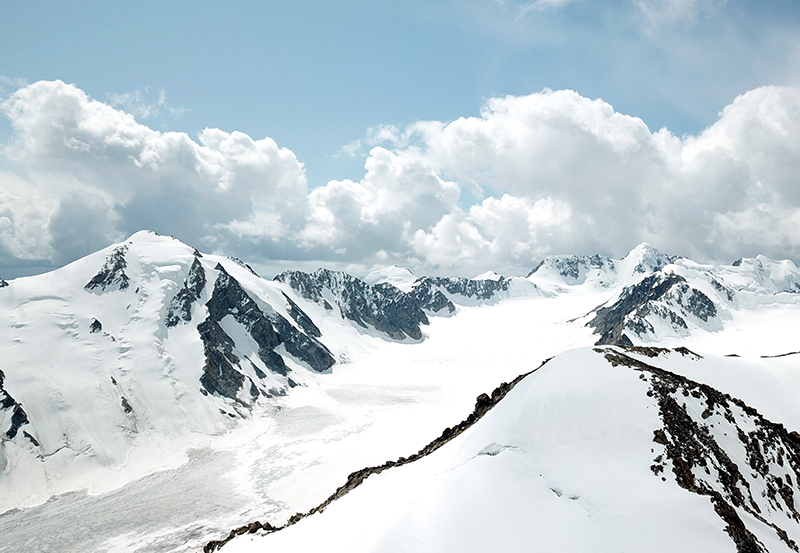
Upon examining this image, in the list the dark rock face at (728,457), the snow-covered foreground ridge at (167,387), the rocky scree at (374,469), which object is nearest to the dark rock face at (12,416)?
the snow-covered foreground ridge at (167,387)

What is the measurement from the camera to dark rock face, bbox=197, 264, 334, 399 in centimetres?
11550

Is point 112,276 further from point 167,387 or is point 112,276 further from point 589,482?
point 589,482

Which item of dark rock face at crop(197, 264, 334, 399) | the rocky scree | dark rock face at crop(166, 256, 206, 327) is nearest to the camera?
the rocky scree

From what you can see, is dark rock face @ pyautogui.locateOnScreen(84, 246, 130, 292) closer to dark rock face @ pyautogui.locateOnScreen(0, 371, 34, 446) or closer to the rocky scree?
dark rock face @ pyautogui.locateOnScreen(0, 371, 34, 446)

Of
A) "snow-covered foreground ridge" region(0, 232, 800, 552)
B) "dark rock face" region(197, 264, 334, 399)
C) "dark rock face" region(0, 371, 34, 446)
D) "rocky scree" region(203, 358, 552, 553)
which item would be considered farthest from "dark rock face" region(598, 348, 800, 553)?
"dark rock face" region(197, 264, 334, 399)

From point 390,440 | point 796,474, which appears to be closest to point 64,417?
point 390,440

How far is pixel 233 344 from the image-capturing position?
138875 millimetres

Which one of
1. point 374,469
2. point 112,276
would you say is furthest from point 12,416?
point 374,469

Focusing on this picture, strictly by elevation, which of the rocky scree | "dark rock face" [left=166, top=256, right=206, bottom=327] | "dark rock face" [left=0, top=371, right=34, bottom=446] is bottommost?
the rocky scree

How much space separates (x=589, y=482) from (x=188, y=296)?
140580 millimetres

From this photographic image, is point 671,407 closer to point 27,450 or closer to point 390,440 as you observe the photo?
point 390,440

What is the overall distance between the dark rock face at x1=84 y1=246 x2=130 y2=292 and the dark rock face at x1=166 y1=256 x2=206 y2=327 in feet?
54.6

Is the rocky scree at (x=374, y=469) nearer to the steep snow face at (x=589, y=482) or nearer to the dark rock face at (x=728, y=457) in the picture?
the steep snow face at (x=589, y=482)

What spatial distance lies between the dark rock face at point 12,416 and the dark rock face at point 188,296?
4701 cm
